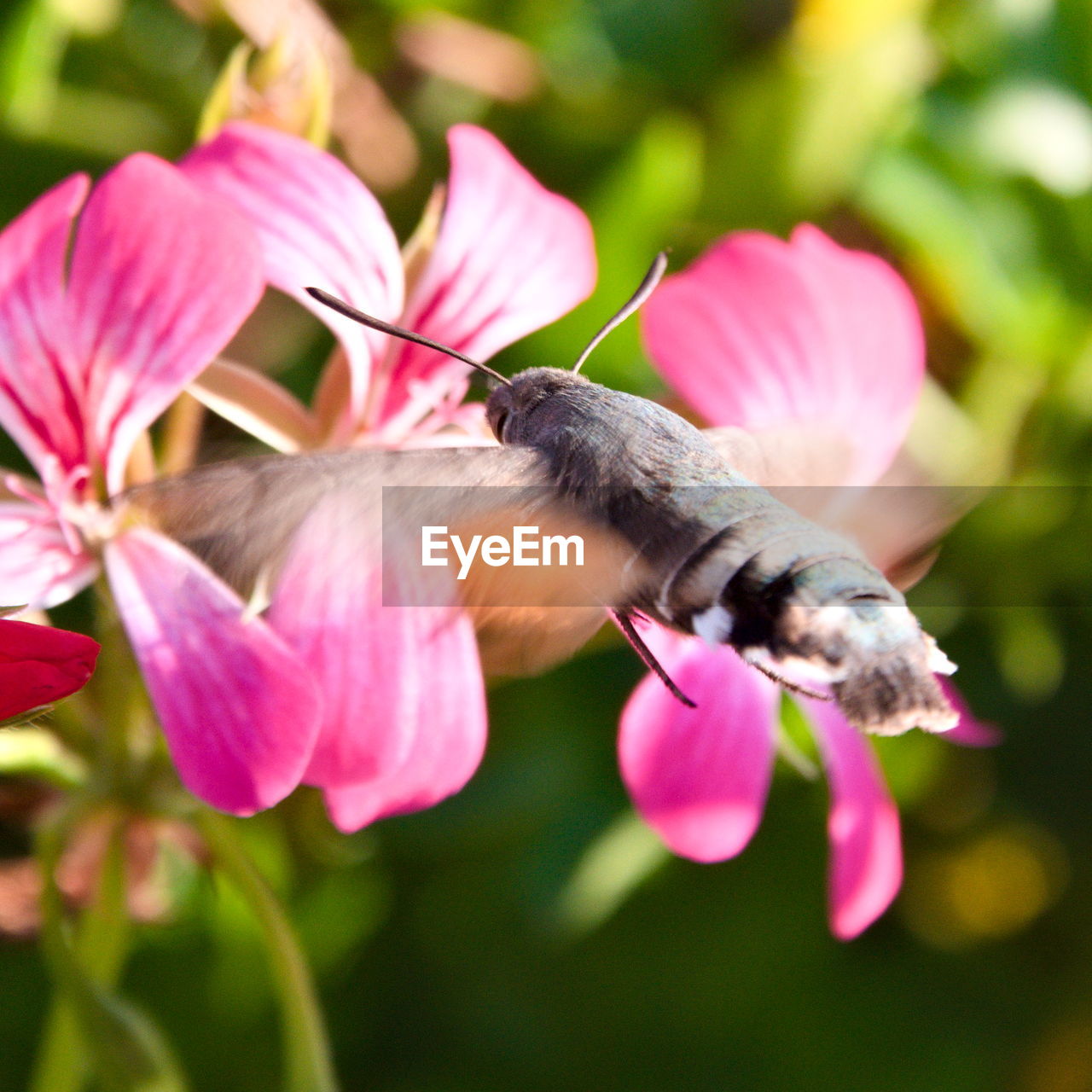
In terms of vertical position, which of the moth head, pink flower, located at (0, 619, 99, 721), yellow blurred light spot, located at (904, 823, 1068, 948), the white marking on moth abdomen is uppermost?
the moth head

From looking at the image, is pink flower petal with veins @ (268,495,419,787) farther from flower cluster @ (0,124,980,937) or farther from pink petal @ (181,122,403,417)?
pink petal @ (181,122,403,417)

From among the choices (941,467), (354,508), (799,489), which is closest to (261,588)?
(354,508)

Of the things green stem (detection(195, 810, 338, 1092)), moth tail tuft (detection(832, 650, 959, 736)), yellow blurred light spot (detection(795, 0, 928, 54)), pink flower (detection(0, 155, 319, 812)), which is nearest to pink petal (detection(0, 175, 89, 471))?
pink flower (detection(0, 155, 319, 812))

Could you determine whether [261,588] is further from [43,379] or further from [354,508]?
[43,379]

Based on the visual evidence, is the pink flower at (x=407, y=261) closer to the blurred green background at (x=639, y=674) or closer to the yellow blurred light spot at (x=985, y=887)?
the blurred green background at (x=639, y=674)

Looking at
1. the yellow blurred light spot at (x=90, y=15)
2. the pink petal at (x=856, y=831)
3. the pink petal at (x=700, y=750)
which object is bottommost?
the pink petal at (x=856, y=831)

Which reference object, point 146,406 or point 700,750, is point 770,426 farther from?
point 146,406

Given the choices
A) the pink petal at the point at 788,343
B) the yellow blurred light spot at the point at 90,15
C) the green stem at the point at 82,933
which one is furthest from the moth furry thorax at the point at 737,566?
the yellow blurred light spot at the point at 90,15
